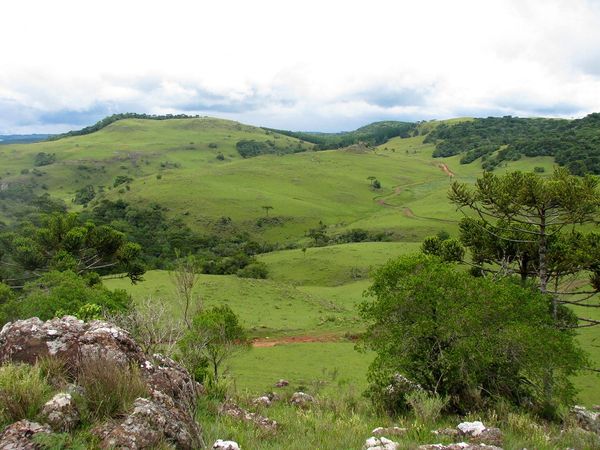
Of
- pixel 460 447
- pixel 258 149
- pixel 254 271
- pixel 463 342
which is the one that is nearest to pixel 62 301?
pixel 463 342

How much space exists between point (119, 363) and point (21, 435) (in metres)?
1.65

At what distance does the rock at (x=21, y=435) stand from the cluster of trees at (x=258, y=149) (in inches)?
7009

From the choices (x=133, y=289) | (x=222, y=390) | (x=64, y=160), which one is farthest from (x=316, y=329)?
(x=64, y=160)

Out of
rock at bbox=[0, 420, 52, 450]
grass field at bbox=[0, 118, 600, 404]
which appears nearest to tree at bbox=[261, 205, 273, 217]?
grass field at bbox=[0, 118, 600, 404]

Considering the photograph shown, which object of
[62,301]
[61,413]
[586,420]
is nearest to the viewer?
[61,413]

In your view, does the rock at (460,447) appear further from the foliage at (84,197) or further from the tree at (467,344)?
the foliage at (84,197)

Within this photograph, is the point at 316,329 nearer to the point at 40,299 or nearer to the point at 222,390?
the point at 40,299

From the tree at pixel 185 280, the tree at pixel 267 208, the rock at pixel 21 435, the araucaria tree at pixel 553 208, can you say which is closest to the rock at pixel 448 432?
the rock at pixel 21 435

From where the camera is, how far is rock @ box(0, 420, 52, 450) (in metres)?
5.18

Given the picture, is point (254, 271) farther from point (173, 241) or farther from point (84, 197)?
point (84, 197)

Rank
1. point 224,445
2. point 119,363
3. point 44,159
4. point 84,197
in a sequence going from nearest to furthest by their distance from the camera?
point 224,445, point 119,363, point 84,197, point 44,159

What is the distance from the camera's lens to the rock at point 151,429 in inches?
220

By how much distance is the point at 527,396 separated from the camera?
45.1ft

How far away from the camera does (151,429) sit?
5.86m
